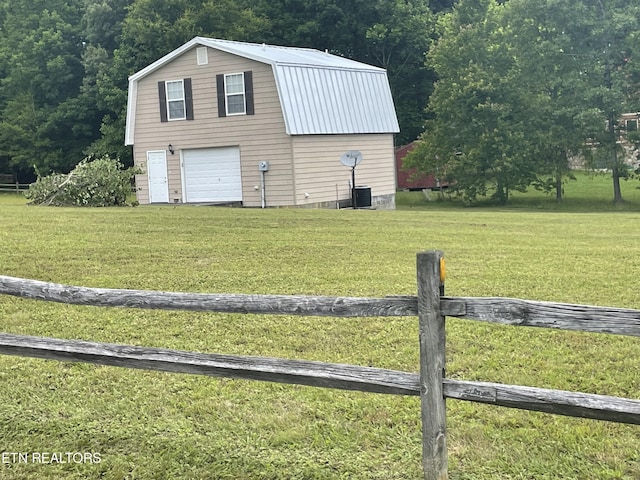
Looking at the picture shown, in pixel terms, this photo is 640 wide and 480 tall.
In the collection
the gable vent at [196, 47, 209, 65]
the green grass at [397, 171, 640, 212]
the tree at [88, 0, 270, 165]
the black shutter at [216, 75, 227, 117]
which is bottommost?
the green grass at [397, 171, 640, 212]

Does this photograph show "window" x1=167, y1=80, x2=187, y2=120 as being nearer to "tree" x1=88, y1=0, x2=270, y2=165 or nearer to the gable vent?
the gable vent

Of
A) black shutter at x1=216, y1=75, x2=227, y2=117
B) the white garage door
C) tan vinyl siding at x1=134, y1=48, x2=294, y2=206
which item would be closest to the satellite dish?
tan vinyl siding at x1=134, y1=48, x2=294, y2=206

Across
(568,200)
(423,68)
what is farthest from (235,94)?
(423,68)

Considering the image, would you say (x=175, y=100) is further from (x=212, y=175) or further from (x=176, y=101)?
(x=212, y=175)

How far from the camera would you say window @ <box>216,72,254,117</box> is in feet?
75.0

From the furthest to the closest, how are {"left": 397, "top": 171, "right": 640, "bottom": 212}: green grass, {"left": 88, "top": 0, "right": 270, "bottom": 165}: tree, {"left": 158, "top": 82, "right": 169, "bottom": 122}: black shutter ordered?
1. {"left": 88, "top": 0, "right": 270, "bottom": 165}: tree
2. {"left": 397, "top": 171, "right": 640, "bottom": 212}: green grass
3. {"left": 158, "top": 82, "right": 169, "bottom": 122}: black shutter

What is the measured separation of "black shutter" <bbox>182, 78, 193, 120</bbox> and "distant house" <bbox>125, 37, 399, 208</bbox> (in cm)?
3

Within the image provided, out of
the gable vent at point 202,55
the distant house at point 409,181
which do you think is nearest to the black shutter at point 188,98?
the gable vent at point 202,55

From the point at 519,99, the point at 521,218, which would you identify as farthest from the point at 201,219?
the point at 519,99

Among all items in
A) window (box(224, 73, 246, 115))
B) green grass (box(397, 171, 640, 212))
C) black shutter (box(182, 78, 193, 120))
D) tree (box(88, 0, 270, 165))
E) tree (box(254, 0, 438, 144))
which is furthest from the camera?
tree (box(254, 0, 438, 144))

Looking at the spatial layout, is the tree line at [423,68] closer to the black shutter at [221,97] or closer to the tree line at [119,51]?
the tree line at [119,51]

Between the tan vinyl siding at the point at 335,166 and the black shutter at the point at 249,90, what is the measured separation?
69.2 inches

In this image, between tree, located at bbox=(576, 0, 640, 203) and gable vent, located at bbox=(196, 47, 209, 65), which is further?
tree, located at bbox=(576, 0, 640, 203)

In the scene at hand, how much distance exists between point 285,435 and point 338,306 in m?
1.14
